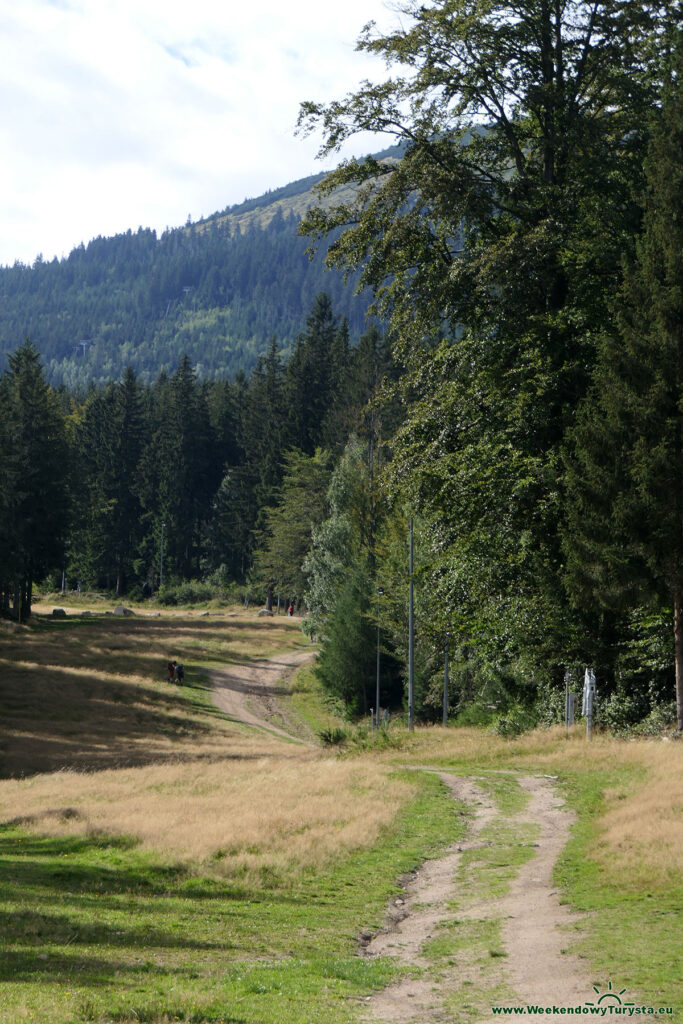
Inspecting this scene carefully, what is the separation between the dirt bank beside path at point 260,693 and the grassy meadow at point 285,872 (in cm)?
1949

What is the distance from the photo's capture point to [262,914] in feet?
42.5

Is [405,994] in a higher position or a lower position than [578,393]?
lower

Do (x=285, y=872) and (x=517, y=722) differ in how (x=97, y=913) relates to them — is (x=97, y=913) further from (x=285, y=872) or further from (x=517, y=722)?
(x=517, y=722)

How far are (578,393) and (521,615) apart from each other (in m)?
6.27

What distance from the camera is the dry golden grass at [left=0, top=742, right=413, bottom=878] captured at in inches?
661

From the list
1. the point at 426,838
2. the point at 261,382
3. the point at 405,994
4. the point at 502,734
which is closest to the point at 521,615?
the point at 502,734

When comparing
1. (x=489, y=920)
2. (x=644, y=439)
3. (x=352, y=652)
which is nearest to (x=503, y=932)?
(x=489, y=920)

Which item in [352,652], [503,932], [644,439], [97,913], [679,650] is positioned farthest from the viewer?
[352,652]

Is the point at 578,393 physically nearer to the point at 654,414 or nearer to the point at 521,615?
the point at 654,414

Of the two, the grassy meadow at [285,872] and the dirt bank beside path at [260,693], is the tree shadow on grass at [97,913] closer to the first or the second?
the grassy meadow at [285,872]

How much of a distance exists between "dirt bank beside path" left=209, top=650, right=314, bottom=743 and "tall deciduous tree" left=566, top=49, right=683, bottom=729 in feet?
105

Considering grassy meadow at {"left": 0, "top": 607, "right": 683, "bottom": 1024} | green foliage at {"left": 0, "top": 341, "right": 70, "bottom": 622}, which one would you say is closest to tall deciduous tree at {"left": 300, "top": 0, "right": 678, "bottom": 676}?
grassy meadow at {"left": 0, "top": 607, "right": 683, "bottom": 1024}

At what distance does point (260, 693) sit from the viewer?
62750 millimetres

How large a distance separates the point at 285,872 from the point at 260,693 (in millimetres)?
47965
